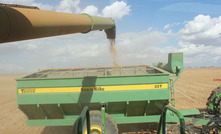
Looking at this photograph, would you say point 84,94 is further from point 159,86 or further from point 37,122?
point 159,86

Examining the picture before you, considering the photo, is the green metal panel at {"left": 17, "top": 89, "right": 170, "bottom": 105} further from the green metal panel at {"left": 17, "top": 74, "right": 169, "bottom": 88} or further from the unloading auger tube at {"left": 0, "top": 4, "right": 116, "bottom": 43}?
the unloading auger tube at {"left": 0, "top": 4, "right": 116, "bottom": 43}

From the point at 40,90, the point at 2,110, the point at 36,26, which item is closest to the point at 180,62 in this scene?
the point at 40,90

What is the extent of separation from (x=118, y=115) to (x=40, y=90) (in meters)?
2.24

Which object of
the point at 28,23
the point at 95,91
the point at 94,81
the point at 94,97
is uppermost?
the point at 28,23

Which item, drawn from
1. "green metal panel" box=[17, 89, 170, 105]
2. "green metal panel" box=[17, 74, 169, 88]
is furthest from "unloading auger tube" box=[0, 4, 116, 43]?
"green metal panel" box=[17, 89, 170, 105]

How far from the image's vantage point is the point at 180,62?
4902 mm

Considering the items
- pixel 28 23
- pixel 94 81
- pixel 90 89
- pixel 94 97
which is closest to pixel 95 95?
pixel 94 97

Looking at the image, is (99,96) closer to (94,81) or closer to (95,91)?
(95,91)

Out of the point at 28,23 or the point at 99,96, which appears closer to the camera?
the point at 28,23

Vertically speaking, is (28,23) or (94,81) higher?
(28,23)

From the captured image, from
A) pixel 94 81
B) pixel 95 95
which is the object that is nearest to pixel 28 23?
pixel 94 81

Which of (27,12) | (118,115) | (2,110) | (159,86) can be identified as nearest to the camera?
(27,12)

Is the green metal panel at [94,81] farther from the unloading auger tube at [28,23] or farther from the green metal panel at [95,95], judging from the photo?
the unloading auger tube at [28,23]

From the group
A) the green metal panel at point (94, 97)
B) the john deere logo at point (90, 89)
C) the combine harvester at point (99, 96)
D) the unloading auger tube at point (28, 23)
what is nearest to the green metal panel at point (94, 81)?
the combine harvester at point (99, 96)
